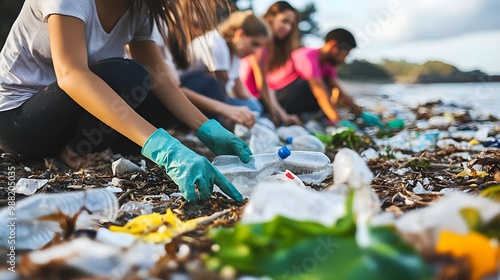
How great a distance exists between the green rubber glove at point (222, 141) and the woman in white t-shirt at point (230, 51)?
1.79 m

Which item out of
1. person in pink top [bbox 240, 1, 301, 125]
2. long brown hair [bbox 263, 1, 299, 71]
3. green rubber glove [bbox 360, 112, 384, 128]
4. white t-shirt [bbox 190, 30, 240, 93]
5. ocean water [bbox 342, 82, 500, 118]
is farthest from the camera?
ocean water [bbox 342, 82, 500, 118]

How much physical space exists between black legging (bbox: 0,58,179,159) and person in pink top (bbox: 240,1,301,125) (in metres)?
2.53

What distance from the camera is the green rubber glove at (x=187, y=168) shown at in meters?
1.73

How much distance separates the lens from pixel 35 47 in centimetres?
223

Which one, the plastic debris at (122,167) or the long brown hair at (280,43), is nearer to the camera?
the plastic debris at (122,167)

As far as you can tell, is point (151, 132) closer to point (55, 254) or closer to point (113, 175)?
point (113, 175)

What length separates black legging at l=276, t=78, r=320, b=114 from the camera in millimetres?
5461

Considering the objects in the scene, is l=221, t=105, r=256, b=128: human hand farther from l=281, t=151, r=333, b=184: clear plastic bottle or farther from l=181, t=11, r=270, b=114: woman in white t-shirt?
l=281, t=151, r=333, b=184: clear plastic bottle

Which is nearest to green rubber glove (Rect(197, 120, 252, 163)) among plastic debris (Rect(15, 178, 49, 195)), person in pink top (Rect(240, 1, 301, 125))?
plastic debris (Rect(15, 178, 49, 195))

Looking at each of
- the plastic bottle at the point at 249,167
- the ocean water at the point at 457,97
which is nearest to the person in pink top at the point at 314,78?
the ocean water at the point at 457,97

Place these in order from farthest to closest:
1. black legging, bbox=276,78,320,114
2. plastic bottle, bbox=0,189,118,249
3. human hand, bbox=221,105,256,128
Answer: black legging, bbox=276,78,320,114 < human hand, bbox=221,105,256,128 < plastic bottle, bbox=0,189,118,249

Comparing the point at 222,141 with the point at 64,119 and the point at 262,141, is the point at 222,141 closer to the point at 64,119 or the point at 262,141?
the point at 64,119

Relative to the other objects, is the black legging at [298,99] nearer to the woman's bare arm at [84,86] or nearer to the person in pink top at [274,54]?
the person in pink top at [274,54]

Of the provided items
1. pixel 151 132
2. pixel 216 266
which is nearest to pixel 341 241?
pixel 216 266
